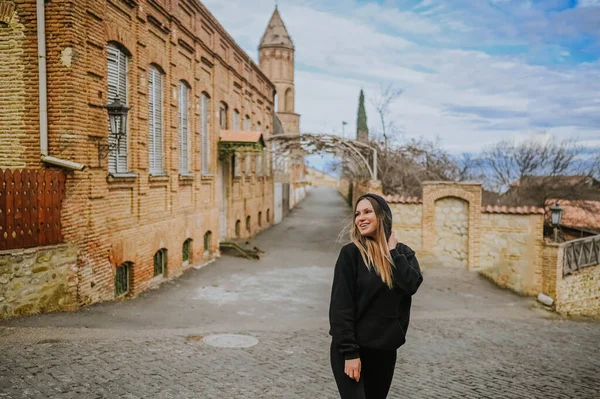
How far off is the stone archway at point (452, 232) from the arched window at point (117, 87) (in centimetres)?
997

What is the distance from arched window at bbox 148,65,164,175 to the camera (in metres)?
12.4

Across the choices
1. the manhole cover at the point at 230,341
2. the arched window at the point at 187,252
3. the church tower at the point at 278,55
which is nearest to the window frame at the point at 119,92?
the manhole cover at the point at 230,341

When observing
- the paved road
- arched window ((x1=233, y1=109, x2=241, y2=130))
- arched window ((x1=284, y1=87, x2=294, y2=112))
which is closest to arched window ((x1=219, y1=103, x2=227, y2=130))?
arched window ((x1=233, y1=109, x2=241, y2=130))

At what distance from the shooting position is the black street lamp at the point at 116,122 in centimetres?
936

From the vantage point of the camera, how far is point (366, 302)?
3385mm

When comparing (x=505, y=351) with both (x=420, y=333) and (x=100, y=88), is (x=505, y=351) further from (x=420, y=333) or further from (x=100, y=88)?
(x=100, y=88)

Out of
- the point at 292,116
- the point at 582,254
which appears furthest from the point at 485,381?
the point at 292,116

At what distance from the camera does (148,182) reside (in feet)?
39.3

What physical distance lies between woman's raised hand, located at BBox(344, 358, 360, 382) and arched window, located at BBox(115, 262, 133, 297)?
830 cm

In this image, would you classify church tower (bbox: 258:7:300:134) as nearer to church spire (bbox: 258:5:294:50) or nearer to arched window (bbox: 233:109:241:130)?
church spire (bbox: 258:5:294:50)

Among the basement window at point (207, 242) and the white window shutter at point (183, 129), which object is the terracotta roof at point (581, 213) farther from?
the white window shutter at point (183, 129)

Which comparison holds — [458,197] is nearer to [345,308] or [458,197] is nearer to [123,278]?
[123,278]

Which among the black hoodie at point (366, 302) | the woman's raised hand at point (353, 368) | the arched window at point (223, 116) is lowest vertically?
the woman's raised hand at point (353, 368)

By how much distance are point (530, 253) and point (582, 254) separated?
176 cm
